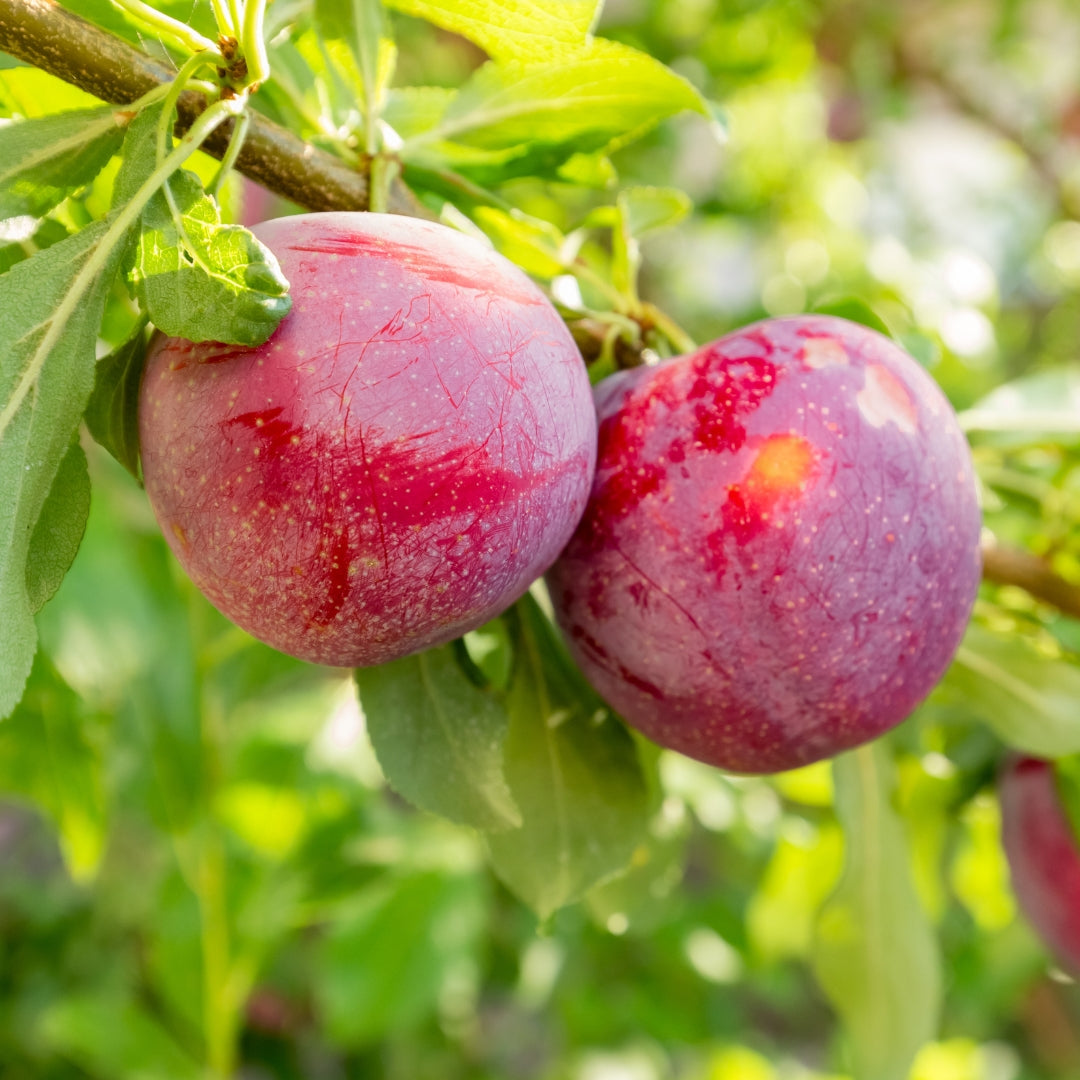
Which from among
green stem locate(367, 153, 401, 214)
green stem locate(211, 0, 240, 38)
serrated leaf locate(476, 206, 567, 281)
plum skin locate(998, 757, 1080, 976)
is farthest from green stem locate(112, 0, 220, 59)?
plum skin locate(998, 757, 1080, 976)

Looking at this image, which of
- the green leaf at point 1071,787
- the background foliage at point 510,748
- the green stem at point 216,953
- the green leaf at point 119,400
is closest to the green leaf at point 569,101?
the background foliage at point 510,748

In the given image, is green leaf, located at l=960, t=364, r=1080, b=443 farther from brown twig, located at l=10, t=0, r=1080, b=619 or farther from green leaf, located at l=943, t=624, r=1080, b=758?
brown twig, located at l=10, t=0, r=1080, b=619

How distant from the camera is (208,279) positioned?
15.5 inches

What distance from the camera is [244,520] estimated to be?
0.42 m

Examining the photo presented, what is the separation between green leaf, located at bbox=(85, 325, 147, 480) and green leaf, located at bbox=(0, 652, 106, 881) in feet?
1.19

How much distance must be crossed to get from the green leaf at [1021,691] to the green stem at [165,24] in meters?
0.67

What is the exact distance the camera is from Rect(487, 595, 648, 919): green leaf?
2.18 ft

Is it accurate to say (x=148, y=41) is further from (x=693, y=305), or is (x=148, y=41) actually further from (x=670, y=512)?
(x=693, y=305)

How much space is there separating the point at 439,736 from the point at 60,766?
1.30 ft

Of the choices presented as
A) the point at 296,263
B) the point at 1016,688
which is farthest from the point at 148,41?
the point at 1016,688

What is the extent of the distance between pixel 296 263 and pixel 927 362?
515 mm

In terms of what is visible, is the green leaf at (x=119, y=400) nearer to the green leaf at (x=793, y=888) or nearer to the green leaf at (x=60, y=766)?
the green leaf at (x=60, y=766)

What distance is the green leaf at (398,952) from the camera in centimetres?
123

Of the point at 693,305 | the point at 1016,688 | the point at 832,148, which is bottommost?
the point at 693,305
